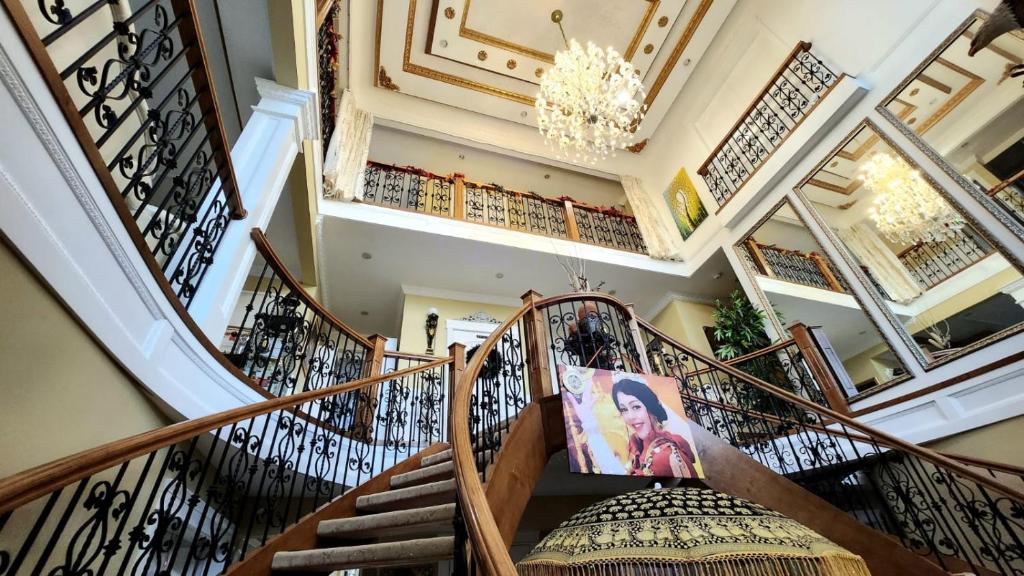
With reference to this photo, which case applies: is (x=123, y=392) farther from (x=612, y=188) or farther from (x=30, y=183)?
(x=612, y=188)

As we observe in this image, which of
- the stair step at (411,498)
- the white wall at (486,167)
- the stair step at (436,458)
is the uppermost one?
the white wall at (486,167)

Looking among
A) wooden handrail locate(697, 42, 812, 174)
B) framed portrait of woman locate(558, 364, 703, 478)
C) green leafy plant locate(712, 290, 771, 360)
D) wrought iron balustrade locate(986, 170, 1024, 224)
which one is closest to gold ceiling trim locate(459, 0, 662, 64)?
wooden handrail locate(697, 42, 812, 174)

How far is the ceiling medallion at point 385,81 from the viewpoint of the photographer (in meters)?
8.01

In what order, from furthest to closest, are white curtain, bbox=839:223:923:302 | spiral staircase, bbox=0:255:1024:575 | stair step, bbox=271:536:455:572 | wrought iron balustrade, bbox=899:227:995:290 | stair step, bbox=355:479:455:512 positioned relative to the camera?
white curtain, bbox=839:223:923:302 → wrought iron balustrade, bbox=899:227:995:290 → stair step, bbox=355:479:455:512 → stair step, bbox=271:536:455:572 → spiral staircase, bbox=0:255:1024:575

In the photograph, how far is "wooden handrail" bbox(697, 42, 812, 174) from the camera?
6035mm

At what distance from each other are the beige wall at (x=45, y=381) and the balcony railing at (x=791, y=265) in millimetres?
7540

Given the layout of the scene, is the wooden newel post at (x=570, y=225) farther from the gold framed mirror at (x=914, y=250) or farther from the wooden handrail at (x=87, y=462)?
the wooden handrail at (x=87, y=462)

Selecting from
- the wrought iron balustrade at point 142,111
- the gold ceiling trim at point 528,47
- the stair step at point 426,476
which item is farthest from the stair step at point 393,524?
the gold ceiling trim at point 528,47

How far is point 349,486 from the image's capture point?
3.75 m

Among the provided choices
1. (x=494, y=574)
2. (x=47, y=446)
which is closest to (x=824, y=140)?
(x=494, y=574)

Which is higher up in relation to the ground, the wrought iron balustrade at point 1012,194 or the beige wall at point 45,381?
the wrought iron balustrade at point 1012,194

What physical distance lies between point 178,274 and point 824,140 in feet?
22.4

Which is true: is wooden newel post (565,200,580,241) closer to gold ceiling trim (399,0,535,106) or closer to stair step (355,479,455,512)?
gold ceiling trim (399,0,535,106)

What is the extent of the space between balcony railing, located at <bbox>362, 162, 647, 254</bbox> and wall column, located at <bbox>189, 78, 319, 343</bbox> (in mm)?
2925
